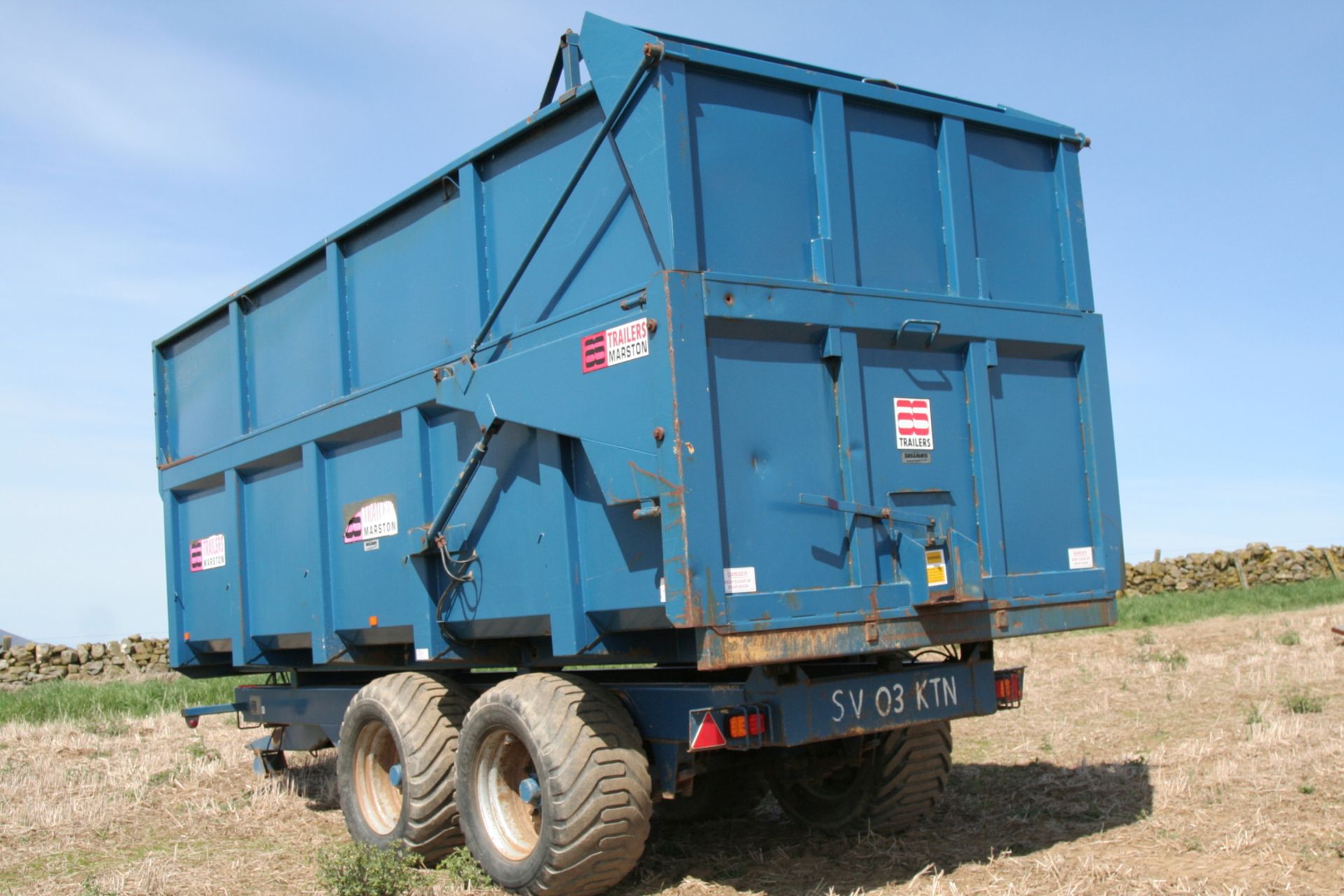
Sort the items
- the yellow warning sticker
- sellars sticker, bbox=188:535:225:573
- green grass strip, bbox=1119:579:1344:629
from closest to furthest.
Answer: the yellow warning sticker, sellars sticker, bbox=188:535:225:573, green grass strip, bbox=1119:579:1344:629

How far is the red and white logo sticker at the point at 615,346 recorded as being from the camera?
480 centimetres

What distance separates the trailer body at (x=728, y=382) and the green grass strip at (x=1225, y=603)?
13491 mm

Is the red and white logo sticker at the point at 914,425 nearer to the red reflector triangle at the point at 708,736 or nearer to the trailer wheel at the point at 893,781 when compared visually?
the red reflector triangle at the point at 708,736

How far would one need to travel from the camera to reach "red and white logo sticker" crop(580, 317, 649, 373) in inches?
189

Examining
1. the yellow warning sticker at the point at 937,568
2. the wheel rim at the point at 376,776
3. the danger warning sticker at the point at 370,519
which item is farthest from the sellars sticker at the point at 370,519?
the yellow warning sticker at the point at 937,568

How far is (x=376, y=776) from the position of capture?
22.2 ft

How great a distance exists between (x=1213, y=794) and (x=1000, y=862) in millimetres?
1707

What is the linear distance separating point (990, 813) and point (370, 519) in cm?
367

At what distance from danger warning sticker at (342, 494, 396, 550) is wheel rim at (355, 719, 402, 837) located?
101 cm

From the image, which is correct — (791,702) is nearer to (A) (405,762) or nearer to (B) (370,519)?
(A) (405,762)

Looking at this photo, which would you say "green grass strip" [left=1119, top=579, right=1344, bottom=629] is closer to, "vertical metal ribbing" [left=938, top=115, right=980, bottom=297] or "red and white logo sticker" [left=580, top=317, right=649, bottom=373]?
"vertical metal ribbing" [left=938, top=115, right=980, bottom=297]

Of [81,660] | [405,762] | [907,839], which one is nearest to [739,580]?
[907,839]

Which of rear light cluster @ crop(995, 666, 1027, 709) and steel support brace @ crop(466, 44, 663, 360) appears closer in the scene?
steel support brace @ crop(466, 44, 663, 360)

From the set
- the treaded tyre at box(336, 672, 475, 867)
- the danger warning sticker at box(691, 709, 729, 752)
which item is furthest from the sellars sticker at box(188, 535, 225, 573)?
the danger warning sticker at box(691, 709, 729, 752)
